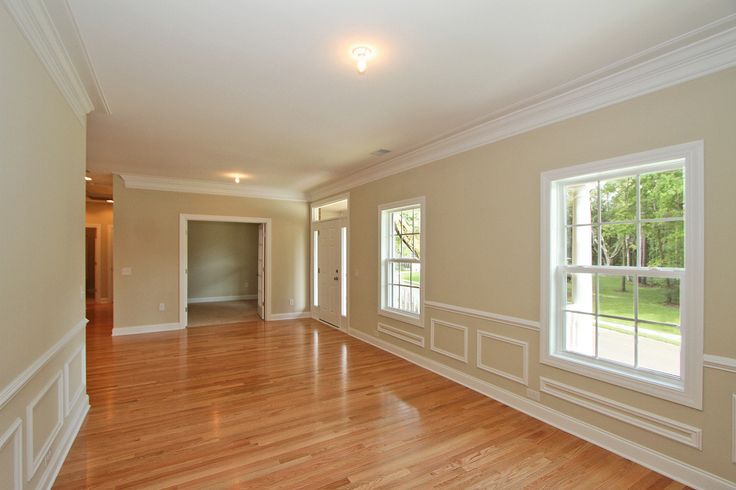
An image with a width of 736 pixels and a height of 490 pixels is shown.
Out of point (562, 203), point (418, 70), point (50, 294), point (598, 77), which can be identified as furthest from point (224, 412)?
point (598, 77)

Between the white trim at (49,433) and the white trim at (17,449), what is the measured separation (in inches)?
4.2

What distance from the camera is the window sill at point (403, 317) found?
4.54 m

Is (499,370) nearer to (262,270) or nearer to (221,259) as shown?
(262,270)

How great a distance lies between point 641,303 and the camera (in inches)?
101

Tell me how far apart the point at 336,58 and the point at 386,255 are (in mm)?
3291

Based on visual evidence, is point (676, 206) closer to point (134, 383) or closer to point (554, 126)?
point (554, 126)

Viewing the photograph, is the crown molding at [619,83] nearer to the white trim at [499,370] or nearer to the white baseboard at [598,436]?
the white trim at [499,370]

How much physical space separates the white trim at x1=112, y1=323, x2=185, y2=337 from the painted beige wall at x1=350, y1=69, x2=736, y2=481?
3.76 metres

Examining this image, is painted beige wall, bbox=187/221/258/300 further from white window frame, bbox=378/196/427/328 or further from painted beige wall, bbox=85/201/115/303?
white window frame, bbox=378/196/427/328

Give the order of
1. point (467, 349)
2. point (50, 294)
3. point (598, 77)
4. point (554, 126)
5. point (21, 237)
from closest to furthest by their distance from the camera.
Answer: point (21, 237) → point (50, 294) → point (598, 77) → point (554, 126) → point (467, 349)

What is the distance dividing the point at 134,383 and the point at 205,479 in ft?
7.28

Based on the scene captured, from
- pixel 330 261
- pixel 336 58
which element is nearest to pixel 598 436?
pixel 336 58

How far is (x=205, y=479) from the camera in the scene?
7.34ft

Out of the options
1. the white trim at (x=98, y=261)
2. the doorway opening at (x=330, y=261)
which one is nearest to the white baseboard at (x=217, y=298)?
the white trim at (x=98, y=261)
